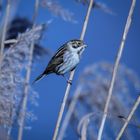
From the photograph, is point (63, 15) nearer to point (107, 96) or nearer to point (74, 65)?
point (74, 65)

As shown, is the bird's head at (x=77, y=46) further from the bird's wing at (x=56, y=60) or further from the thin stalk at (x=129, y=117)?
the thin stalk at (x=129, y=117)

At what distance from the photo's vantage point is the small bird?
6.08 ft

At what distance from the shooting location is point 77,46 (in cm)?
185

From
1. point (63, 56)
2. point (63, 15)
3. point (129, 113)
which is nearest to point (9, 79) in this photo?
point (63, 56)

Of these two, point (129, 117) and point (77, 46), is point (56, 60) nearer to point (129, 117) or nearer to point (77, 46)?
point (77, 46)

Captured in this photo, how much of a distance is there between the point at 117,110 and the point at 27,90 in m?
0.51

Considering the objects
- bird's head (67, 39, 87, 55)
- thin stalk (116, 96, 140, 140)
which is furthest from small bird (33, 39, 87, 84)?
thin stalk (116, 96, 140, 140)

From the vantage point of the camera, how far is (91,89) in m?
1.81

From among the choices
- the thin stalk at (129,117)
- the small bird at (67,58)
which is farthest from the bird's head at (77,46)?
the thin stalk at (129,117)

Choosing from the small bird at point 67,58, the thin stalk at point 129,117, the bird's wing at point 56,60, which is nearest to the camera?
the thin stalk at point 129,117

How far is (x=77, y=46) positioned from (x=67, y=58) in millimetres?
99

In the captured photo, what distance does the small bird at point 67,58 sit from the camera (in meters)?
1.85

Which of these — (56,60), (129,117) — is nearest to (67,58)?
(56,60)

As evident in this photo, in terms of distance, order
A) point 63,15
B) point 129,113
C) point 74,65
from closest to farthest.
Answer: point 129,113
point 74,65
point 63,15
